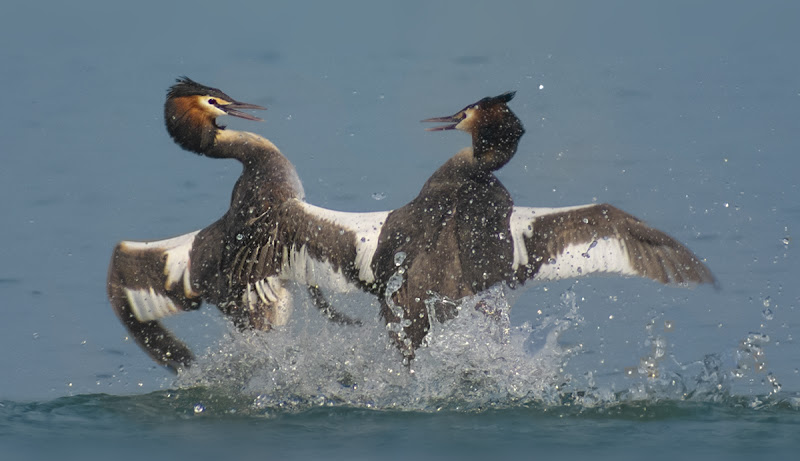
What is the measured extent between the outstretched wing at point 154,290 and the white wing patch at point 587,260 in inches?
97.9

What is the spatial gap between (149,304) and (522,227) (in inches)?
109

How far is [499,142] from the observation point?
7910mm

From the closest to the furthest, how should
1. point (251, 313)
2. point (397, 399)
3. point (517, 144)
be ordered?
point (397, 399), point (517, 144), point (251, 313)

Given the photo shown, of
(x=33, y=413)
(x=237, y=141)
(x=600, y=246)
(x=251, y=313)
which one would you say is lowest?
(x=33, y=413)

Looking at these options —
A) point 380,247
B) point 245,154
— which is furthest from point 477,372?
point 245,154

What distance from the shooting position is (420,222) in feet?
25.2

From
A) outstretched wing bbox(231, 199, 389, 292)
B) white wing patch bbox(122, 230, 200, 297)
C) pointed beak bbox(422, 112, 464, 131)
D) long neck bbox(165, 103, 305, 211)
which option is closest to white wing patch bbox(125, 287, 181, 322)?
white wing patch bbox(122, 230, 200, 297)

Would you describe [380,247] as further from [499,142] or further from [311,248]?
[499,142]

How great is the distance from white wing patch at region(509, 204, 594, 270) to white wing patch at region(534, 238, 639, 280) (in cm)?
17

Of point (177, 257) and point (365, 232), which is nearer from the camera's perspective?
point (365, 232)

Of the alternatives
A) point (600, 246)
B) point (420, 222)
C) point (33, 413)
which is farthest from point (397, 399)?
point (33, 413)

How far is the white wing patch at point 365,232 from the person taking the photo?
312 inches

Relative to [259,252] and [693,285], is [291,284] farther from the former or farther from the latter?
[693,285]

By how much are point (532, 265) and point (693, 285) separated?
1.10 metres
